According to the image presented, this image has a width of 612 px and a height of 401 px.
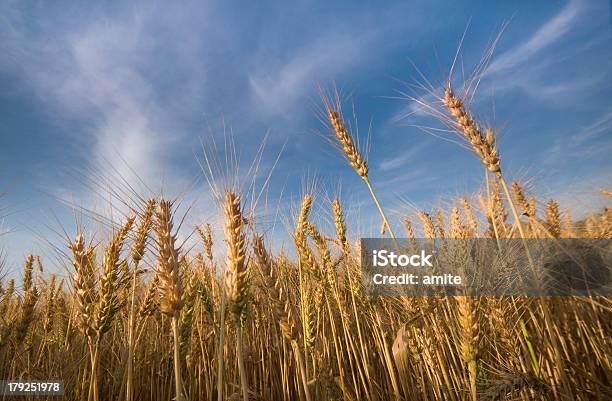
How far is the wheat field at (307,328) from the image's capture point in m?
1.84

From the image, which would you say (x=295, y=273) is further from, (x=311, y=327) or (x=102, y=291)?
(x=102, y=291)

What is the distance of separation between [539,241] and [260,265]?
208cm

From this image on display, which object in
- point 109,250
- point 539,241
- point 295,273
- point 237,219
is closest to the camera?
point 237,219

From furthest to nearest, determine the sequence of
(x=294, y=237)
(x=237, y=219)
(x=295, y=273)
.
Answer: (x=295, y=273), (x=294, y=237), (x=237, y=219)

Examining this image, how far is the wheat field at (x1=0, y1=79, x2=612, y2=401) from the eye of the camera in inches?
72.3

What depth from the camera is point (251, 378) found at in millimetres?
3398

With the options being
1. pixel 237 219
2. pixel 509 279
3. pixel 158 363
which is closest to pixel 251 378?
pixel 158 363

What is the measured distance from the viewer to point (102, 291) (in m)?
2.12

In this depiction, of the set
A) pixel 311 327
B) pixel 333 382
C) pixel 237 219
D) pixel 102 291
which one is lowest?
pixel 333 382

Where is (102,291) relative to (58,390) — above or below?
above

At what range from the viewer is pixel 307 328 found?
2361 millimetres

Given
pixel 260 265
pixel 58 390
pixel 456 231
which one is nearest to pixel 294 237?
pixel 260 265

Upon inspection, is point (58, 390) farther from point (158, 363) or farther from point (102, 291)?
point (102, 291)

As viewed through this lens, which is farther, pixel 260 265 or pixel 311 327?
pixel 311 327
